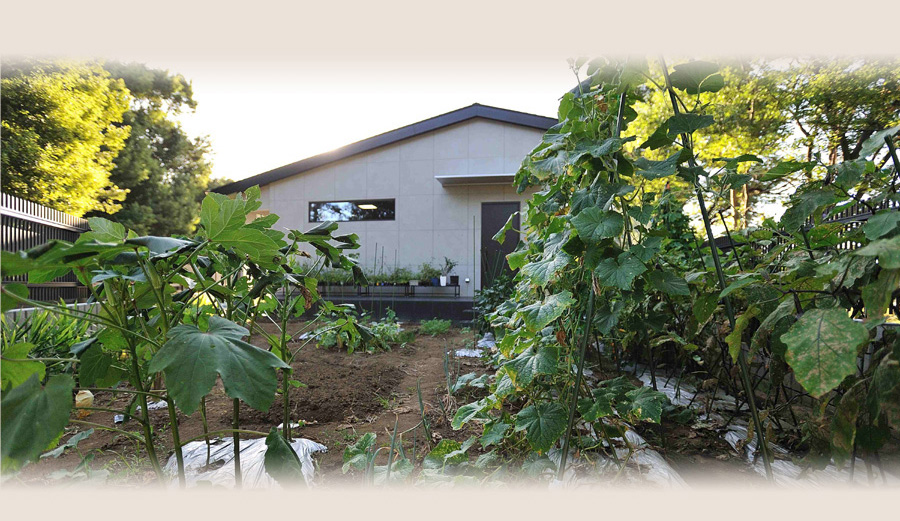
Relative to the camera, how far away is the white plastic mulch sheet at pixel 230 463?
1547mm

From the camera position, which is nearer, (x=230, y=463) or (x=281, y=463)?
(x=281, y=463)

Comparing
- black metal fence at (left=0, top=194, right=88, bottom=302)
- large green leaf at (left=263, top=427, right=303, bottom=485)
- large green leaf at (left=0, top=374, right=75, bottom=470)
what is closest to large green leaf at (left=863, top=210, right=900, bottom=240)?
large green leaf at (left=263, top=427, right=303, bottom=485)

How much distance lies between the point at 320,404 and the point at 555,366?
1828 mm

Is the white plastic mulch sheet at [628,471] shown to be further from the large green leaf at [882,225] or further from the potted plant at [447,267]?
the potted plant at [447,267]

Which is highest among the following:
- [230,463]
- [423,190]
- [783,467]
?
[423,190]

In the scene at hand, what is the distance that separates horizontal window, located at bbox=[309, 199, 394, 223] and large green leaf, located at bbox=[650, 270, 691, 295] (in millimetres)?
9513

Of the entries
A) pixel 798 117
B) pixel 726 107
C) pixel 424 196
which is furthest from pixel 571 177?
pixel 798 117

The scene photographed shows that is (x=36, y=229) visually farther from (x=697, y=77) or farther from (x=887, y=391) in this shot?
(x=887, y=391)

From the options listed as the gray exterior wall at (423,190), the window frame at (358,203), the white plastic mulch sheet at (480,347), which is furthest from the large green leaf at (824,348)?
the window frame at (358,203)

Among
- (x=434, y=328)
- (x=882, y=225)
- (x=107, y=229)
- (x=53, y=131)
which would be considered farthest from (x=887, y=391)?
(x=53, y=131)

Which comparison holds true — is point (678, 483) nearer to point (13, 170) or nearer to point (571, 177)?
point (571, 177)

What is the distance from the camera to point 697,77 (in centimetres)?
105

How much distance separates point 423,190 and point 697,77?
365 inches

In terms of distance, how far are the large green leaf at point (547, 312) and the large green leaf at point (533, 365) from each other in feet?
0.42
